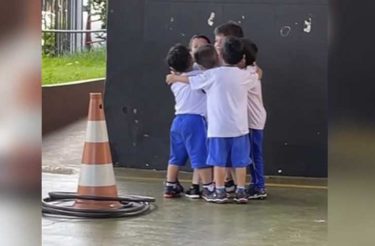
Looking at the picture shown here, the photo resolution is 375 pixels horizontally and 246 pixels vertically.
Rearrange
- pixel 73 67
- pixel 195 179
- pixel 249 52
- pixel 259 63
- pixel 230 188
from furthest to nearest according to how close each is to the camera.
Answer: pixel 73 67 → pixel 259 63 → pixel 230 188 → pixel 195 179 → pixel 249 52

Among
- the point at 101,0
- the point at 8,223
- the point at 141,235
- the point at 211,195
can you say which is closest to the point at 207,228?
the point at 141,235

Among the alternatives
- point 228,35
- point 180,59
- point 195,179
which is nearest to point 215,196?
point 195,179

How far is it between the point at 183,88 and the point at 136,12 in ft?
5.70

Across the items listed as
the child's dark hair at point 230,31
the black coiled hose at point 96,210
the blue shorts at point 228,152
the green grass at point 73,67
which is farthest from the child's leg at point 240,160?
the green grass at point 73,67

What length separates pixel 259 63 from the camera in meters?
8.71

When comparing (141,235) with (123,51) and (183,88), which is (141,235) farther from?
(123,51)

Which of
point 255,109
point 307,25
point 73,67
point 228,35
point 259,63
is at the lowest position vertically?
point 255,109

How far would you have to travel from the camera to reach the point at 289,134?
874 cm

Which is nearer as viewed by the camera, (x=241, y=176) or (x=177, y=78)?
(x=241, y=176)

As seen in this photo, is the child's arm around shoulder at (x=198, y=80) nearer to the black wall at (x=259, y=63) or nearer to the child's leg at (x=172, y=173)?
the child's leg at (x=172, y=173)

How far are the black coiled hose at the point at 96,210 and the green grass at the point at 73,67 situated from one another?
6369 millimetres

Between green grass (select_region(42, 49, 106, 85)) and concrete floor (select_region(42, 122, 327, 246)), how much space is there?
599 cm

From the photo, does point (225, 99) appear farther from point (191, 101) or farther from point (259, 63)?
point (259, 63)

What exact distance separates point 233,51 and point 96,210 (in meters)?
1.81
